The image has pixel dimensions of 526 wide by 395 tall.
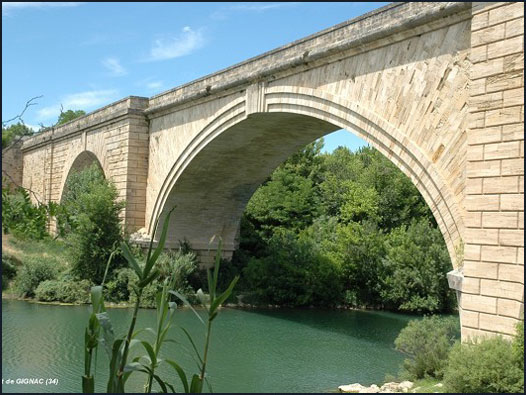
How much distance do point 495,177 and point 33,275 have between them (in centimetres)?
1221

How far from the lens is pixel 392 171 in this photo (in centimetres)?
2186

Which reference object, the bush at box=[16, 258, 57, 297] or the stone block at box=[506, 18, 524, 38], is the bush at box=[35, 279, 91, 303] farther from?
the stone block at box=[506, 18, 524, 38]

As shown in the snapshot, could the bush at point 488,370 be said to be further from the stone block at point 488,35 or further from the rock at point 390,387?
the stone block at point 488,35

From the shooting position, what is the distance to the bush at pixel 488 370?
5.33m

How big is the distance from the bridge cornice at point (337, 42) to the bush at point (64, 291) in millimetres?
4968

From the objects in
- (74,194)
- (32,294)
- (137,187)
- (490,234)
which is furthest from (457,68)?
(74,194)

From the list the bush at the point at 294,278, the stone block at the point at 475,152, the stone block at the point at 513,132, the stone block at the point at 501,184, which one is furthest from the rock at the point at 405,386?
the bush at the point at 294,278

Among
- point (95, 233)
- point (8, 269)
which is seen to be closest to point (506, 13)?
point (95, 233)

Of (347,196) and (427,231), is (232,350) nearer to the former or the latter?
(427,231)

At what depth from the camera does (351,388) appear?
26.2 ft

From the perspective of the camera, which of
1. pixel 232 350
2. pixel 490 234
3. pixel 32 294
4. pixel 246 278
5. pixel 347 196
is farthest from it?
pixel 347 196

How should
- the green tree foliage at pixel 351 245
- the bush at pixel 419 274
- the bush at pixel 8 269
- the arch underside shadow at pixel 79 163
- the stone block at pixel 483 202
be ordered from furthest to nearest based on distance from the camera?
the arch underside shadow at pixel 79 163 < the bush at pixel 8 269 < the green tree foliage at pixel 351 245 < the bush at pixel 419 274 < the stone block at pixel 483 202

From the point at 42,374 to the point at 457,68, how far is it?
661cm

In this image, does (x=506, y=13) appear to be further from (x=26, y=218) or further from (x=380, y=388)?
(x=26, y=218)
